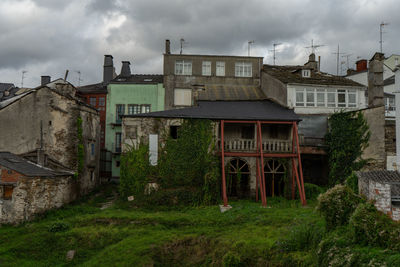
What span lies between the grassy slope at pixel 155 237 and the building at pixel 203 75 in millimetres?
14462

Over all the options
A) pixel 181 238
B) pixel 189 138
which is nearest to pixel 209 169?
pixel 189 138

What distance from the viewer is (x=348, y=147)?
24.3m

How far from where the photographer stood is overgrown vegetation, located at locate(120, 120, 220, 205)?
22.7 meters

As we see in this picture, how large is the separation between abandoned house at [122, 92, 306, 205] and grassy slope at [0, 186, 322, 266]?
425 centimetres

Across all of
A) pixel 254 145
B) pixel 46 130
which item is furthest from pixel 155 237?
pixel 46 130

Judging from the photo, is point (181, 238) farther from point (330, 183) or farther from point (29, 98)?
point (29, 98)

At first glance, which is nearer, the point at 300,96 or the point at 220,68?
the point at 300,96

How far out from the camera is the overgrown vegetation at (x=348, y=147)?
2422 centimetres

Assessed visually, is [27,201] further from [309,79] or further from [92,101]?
[309,79]

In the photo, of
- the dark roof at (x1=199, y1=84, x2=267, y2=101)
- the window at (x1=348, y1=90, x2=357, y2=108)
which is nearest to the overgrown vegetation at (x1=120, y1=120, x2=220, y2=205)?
the dark roof at (x1=199, y1=84, x2=267, y2=101)

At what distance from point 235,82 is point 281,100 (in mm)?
6582

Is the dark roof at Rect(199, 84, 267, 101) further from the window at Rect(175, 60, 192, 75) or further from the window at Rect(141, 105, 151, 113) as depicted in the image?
the window at Rect(141, 105, 151, 113)

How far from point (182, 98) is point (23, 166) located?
51.2ft

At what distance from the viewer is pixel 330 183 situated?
24.6 meters
